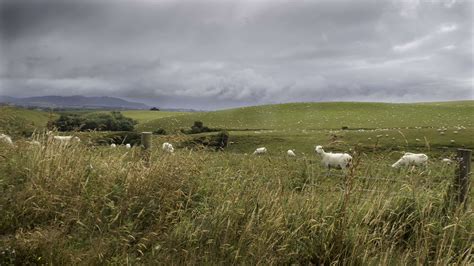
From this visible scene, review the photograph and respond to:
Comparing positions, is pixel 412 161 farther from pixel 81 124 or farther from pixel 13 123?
pixel 13 123

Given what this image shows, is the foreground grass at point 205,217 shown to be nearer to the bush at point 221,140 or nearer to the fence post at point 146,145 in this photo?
the fence post at point 146,145

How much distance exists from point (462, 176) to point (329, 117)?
250ft

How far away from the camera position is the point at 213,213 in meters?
5.93

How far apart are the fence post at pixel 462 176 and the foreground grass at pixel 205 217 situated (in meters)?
0.22

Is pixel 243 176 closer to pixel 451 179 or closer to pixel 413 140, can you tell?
pixel 451 179

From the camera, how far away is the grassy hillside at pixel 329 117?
68.5 metres

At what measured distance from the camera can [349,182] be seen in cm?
567

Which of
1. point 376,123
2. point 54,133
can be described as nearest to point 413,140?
point 376,123

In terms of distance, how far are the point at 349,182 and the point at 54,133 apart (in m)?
6.38

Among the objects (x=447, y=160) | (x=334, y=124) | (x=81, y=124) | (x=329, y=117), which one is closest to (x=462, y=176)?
(x=447, y=160)

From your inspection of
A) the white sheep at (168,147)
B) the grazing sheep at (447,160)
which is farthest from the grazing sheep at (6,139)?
the grazing sheep at (447,160)

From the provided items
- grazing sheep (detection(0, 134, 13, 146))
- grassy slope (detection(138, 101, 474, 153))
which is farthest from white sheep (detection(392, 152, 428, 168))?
grazing sheep (detection(0, 134, 13, 146))

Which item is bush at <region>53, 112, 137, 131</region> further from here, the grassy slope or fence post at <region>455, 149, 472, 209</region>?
fence post at <region>455, 149, 472, 209</region>

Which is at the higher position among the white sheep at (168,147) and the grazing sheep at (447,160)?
the white sheep at (168,147)
